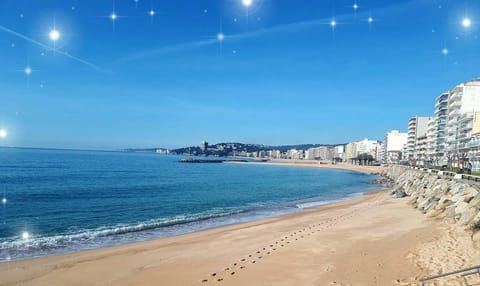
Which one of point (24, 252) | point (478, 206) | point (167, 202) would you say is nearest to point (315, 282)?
point (478, 206)

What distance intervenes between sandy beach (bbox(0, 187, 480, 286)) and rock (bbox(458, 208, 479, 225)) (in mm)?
501

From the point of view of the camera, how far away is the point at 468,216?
14398mm

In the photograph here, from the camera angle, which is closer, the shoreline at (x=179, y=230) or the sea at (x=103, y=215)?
the shoreline at (x=179, y=230)

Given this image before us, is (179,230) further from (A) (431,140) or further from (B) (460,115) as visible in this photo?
(A) (431,140)

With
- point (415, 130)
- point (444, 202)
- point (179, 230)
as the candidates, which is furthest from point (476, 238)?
point (415, 130)

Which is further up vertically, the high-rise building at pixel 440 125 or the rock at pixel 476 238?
the high-rise building at pixel 440 125

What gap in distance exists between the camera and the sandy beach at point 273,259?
31.7 ft

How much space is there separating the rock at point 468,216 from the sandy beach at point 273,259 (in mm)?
501

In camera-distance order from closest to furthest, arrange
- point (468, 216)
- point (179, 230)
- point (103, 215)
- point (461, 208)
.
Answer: point (468, 216) → point (461, 208) → point (179, 230) → point (103, 215)

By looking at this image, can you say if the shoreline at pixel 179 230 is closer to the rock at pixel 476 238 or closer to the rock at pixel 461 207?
the rock at pixel 461 207

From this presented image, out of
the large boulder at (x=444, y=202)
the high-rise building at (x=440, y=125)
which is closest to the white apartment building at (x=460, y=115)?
the high-rise building at (x=440, y=125)

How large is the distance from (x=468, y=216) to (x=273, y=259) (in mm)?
9420

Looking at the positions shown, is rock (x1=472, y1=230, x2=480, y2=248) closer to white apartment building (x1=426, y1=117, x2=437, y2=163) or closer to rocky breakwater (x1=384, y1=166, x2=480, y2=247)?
rocky breakwater (x1=384, y1=166, x2=480, y2=247)

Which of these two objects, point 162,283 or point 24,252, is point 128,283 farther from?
point 24,252
